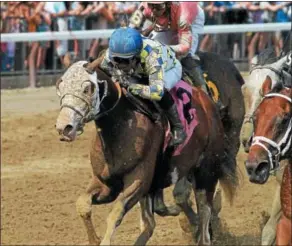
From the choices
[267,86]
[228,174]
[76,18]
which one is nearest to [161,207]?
[228,174]

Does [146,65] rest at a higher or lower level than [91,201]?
higher

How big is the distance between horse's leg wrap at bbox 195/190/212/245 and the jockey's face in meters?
1.57

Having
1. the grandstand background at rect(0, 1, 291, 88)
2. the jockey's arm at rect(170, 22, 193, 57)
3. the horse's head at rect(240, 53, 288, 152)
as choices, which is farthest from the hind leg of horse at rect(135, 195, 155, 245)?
the grandstand background at rect(0, 1, 291, 88)

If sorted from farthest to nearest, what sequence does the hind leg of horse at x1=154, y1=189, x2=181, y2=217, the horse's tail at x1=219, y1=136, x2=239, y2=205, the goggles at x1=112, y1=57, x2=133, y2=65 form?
the horse's tail at x1=219, y1=136, x2=239, y2=205, the hind leg of horse at x1=154, y1=189, x2=181, y2=217, the goggles at x1=112, y1=57, x2=133, y2=65

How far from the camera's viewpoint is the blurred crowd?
51.3ft

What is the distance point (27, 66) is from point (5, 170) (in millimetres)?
4009

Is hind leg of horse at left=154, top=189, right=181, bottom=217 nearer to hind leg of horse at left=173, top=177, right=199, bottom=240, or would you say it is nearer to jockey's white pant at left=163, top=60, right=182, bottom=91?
→ hind leg of horse at left=173, top=177, right=199, bottom=240

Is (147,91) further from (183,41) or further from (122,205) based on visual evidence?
(183,41)

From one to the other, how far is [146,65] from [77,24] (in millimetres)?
8641

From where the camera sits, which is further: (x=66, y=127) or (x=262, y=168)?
(x=66, y=127)

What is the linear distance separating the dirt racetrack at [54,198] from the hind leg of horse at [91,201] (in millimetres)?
1761

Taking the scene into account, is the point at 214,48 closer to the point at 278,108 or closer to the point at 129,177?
the point at 129,177

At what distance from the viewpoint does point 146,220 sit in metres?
8.43

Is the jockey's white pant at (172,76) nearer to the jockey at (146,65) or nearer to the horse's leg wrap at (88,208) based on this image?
the jockey at (146,65)
